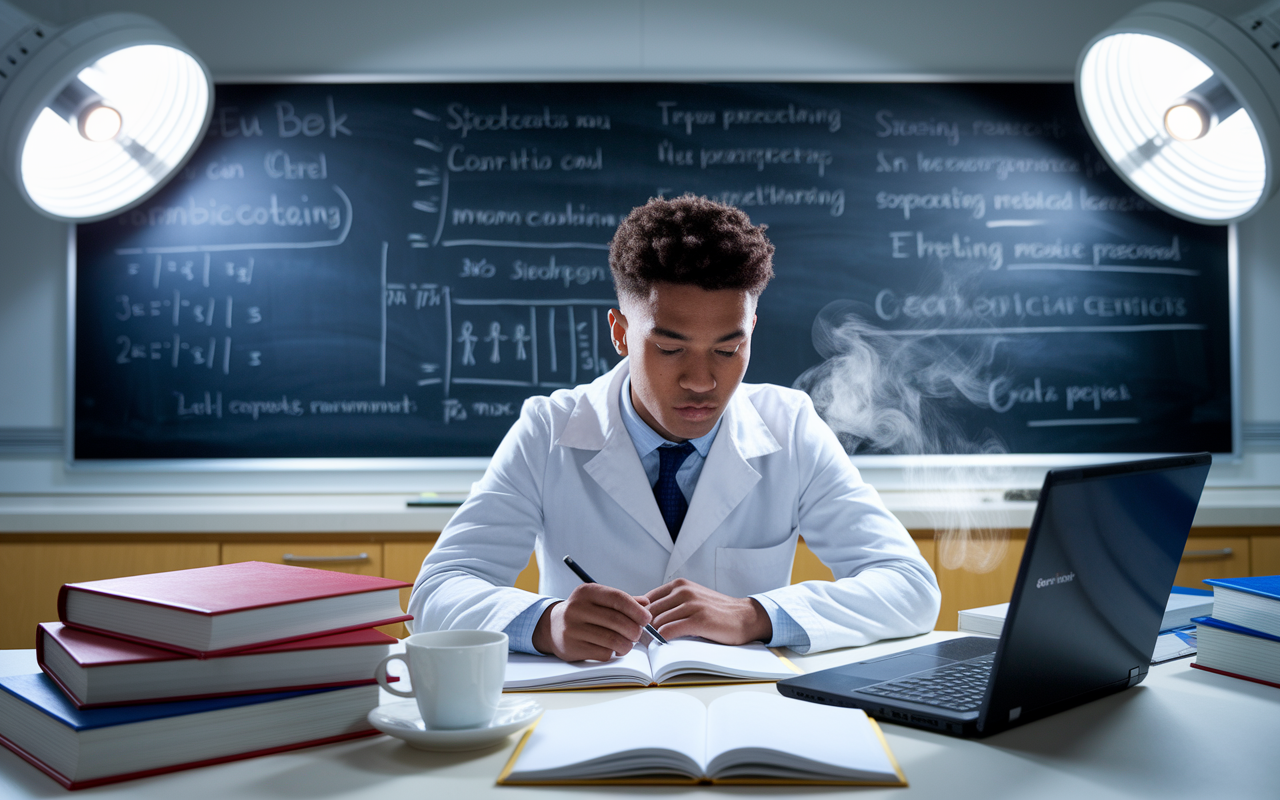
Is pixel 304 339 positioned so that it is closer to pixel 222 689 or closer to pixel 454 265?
pixel 454 265

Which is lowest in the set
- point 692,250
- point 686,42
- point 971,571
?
point 971,571

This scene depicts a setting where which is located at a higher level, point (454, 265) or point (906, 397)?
point (454, 265)

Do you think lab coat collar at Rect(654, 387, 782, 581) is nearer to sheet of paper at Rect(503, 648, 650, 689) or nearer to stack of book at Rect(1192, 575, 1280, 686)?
sheet of paper at Rect(503, 648, 650, 689)

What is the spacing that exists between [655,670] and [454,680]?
31 cm

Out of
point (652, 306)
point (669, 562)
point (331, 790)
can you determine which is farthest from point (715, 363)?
point (331, 790)

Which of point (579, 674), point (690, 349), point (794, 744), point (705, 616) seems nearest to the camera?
point (794, 744)

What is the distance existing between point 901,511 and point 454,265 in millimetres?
1582

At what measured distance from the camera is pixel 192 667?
30.3 inches

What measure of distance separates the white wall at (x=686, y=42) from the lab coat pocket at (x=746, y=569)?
4.53 feet

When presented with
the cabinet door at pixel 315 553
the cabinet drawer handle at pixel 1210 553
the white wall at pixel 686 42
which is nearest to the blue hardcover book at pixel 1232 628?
the cabinet drawer handle at pixel 1210 553

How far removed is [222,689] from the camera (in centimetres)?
78

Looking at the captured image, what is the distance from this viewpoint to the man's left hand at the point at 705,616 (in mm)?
1142

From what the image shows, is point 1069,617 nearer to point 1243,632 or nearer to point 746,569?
point 1243,632

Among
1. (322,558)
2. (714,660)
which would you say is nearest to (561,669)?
(714,660)
